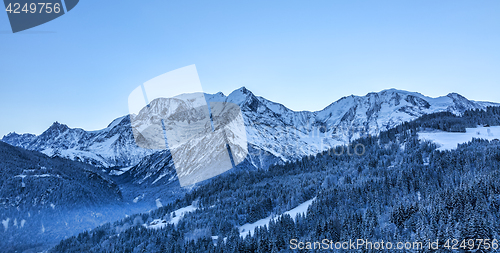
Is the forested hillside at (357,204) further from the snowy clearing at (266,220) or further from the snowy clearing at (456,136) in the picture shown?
the snowy clearing at (456,136)

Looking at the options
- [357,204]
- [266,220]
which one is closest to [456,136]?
[357,204]

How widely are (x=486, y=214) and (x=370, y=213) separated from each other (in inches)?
1182

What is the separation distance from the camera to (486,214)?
81938 mm

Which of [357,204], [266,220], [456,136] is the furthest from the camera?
[456,136]

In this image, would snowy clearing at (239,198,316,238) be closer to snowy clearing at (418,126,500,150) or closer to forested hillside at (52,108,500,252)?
forested hillside at (52,108,500,252)

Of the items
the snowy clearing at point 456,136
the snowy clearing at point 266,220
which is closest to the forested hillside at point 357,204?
the snowy clearing at point 266,220

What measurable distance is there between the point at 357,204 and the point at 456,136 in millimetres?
90005

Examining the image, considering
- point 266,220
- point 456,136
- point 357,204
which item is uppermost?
point 456,136

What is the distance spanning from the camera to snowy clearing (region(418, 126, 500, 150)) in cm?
15262

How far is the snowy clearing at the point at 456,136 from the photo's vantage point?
501ft

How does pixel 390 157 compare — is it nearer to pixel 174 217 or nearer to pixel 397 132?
pixel 397 132

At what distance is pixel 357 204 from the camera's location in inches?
4500

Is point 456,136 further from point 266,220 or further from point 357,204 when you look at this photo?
point 266,220

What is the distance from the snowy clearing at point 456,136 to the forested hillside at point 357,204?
5194 millimetres
